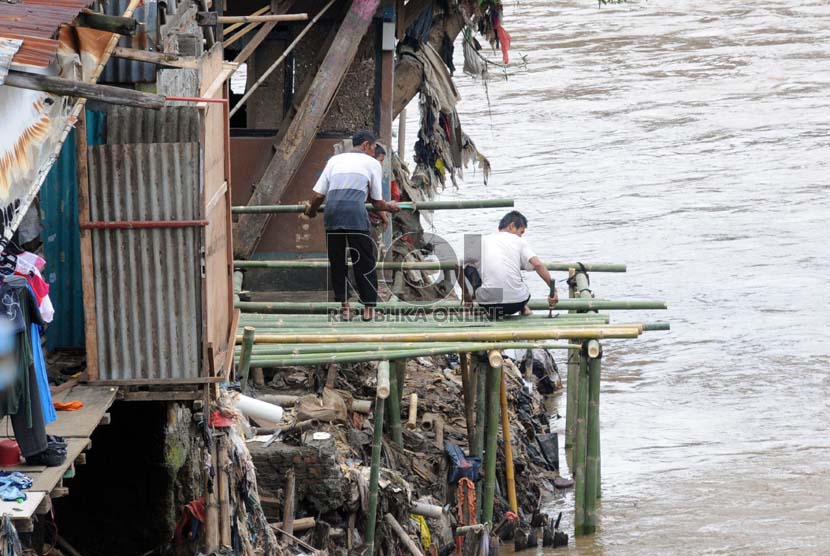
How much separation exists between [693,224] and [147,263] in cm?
1846

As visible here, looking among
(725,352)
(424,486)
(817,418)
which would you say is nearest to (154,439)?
(424,486)

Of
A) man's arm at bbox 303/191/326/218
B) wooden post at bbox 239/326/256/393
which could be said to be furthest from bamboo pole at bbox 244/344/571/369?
man's arm at bbox 303/191/326/218

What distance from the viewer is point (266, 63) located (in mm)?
12438

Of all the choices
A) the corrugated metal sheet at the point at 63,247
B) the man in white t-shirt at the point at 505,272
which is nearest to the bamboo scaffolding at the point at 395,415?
the man in white t-shirt at the point at 505,272

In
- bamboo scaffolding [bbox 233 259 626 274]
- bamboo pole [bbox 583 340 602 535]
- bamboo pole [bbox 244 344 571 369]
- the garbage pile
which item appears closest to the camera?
the garbage pile

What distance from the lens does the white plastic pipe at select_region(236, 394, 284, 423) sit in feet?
30.4

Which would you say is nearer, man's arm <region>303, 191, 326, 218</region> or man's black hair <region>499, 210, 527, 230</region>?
man's arm <region>303, 191, 326, 218</region>

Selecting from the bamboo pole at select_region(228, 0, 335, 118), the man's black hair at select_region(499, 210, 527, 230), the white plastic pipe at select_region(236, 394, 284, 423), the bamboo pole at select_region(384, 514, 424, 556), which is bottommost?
the bamboo pole at select_region(384, 514, 424, 556)

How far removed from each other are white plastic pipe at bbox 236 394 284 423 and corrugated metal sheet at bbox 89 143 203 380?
1.96m

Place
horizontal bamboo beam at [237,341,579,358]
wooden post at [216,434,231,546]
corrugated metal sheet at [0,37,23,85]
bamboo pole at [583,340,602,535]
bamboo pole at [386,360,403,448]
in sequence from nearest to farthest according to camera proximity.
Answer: corrugated metal sheet at [0,37,23,85]
wooden post at [216,434,231,546]
horizontal bamboo beam at [237,341,579,358]
bamboo pole at [386,360,403,448]
bamboo pole at [583,340,602,535]

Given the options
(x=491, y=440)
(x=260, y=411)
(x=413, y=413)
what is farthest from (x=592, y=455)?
(x=260, y=411)

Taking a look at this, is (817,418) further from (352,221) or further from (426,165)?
(352,221)

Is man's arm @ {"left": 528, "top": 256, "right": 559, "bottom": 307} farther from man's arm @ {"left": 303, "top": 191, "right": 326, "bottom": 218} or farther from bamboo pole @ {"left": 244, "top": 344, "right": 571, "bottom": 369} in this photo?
man's arm @ {"left": 303, "top": 191, "right": 326, "bottom": 218}

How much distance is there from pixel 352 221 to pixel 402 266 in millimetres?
1350
